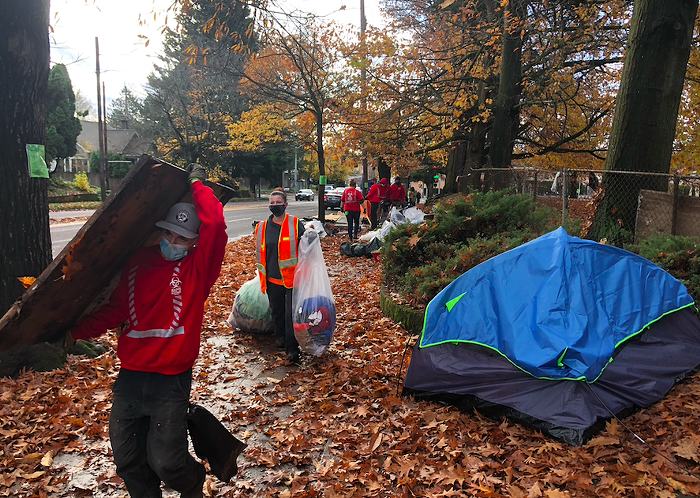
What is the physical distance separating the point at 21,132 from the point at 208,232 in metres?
3.28

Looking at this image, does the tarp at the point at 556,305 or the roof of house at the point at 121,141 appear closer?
the tarp at the point at 556,305

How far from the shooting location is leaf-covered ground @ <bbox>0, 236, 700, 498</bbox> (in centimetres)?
307

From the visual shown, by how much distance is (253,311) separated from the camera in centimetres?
616

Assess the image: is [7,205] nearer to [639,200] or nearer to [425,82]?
Result: [639,200]

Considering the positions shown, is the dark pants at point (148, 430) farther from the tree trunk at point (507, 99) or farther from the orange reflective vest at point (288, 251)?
the tree trunk at point (507, 99)

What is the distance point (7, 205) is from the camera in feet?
14.9

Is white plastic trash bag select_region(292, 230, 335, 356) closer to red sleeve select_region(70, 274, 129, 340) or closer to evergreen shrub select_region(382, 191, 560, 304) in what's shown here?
evergreen shrub select_region(382, 191, 560, 304)

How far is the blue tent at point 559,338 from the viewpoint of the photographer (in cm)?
353

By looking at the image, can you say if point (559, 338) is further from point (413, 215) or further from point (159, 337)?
point (413, 215)

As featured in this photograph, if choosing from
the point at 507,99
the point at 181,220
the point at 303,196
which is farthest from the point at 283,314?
the point at 303,196

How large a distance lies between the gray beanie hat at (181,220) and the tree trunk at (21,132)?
309cm

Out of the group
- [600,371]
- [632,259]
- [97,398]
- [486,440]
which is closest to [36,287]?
[97,398]

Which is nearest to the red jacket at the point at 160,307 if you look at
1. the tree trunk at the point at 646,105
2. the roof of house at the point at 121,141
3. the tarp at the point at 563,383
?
the tarp at the point at 563,383

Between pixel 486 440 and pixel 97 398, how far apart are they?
10.7 ft
